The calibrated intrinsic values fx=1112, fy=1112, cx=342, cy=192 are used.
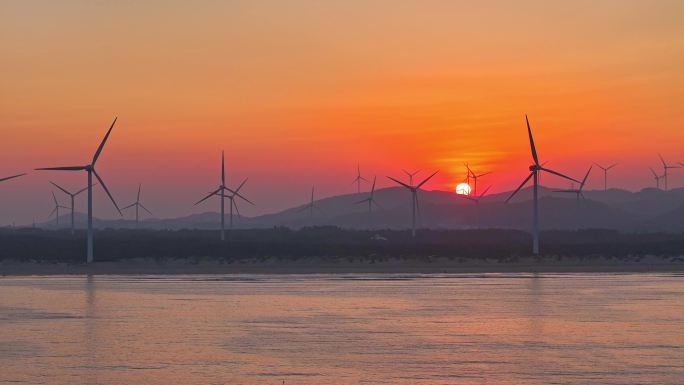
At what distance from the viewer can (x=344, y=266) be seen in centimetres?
10050

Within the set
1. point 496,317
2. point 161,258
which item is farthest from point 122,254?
point 496,317

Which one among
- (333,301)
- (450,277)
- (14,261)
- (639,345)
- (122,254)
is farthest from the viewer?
(122,254)

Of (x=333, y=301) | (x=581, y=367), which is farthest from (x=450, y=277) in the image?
(x=581, y=367)

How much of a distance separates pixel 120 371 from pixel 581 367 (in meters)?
13.3

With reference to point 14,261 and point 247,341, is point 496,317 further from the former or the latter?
point 14,261

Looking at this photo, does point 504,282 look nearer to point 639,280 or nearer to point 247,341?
point 639,280

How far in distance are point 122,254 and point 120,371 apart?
75.4 m

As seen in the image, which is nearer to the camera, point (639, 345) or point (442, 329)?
point (639, 345)

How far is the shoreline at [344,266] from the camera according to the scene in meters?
93.0

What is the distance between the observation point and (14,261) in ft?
327

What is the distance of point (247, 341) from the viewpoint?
39.2 metres

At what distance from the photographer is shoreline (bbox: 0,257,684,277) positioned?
93000 mm

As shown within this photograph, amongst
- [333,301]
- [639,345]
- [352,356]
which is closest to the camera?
[352,356]

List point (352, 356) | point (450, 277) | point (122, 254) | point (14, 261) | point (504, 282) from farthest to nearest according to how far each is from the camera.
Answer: point (122, 254)
point (14, 261)
point (450, 277)
point (504, 282)
point (352, 356)
